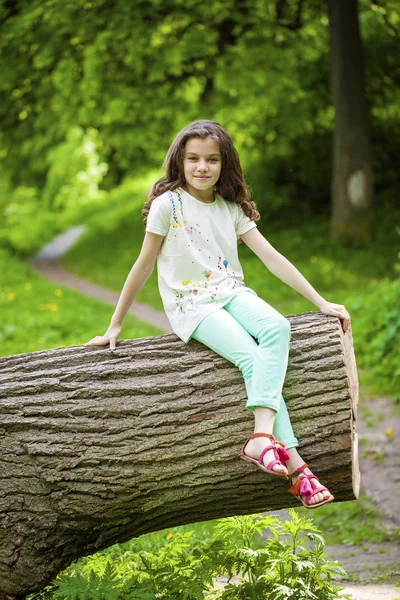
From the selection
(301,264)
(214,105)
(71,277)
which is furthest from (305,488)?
(71,277)

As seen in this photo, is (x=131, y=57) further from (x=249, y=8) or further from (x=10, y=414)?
(x=10, y=414)

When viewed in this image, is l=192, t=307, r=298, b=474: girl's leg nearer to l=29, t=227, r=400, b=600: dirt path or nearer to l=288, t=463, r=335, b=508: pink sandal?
l=288, t=463, r=335, b=508: pink sandal

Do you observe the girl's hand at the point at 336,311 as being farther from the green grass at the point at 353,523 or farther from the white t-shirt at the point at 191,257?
the green grass at the point at 353,523

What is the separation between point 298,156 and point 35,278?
5720 mm

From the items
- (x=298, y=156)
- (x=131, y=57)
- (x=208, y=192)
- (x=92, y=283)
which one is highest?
(x=131, y=57)

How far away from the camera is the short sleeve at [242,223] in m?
3.72

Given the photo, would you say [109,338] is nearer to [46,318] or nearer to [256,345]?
[256,345]

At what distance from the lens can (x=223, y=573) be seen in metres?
3.55

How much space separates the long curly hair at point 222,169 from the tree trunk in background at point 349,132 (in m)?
8.80

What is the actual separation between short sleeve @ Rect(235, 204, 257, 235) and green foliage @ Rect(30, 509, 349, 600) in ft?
4.43

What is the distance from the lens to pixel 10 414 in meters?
3.38

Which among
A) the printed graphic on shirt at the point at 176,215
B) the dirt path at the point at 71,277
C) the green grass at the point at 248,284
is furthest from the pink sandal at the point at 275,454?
the dirt path at the point at 71,277

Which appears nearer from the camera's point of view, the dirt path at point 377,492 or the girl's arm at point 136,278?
the girl's arm at point 136,278

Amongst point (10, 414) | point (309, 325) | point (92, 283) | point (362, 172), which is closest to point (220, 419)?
point (309, 325)
